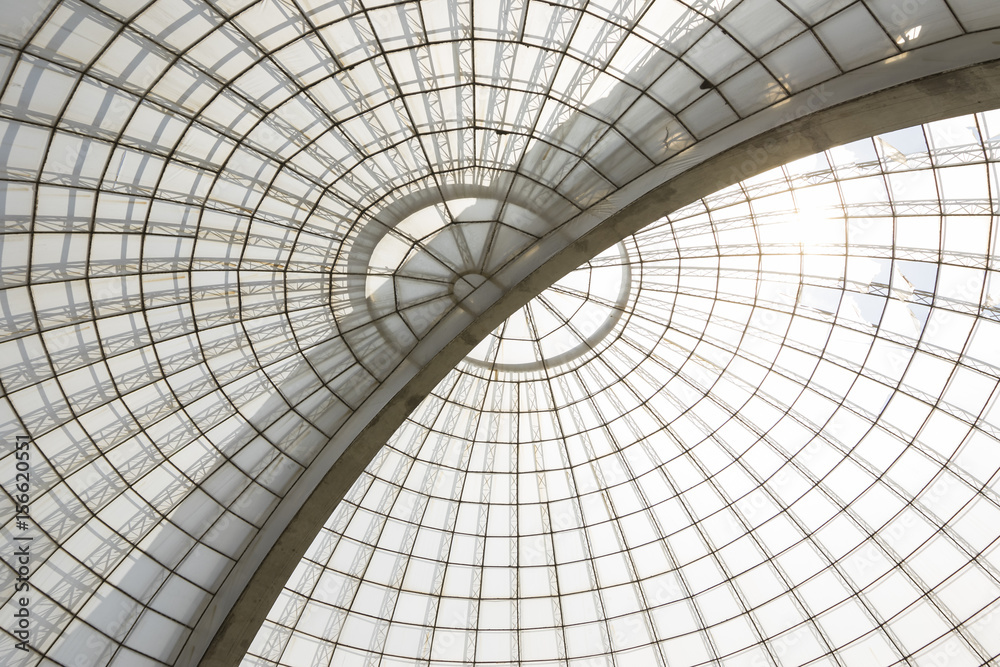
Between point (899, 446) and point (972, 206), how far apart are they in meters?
11.6

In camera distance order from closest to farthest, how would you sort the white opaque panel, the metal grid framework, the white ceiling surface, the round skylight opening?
the white opaque panel < the white ceiling surface < the metal grid framework < the round skylight opening

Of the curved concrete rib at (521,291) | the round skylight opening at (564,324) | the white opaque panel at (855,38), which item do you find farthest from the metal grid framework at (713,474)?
the white opaque panel at (855,38)

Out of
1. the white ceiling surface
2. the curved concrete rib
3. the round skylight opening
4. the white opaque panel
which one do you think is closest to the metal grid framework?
the round skylight opening

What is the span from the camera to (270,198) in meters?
28.2

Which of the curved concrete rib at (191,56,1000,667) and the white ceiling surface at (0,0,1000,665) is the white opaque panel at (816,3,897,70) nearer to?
the white ceiling surface at (0,0,1000,665)

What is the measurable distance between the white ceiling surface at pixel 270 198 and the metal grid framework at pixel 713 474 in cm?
603

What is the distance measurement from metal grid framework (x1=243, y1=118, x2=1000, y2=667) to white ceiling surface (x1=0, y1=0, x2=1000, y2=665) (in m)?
6.03

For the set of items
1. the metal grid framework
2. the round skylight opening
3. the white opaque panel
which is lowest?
the metal grid framework

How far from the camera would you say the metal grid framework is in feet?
107

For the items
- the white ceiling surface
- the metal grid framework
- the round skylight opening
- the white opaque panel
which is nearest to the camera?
the white opaque panel

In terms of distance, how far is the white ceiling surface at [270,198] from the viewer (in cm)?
2356

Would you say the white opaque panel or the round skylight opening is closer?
the white opaque panel

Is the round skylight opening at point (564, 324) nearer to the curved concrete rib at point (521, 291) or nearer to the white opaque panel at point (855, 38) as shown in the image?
the curved concrete rib at point (521, 291)

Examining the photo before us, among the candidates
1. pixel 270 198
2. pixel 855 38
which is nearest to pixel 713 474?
pixel 855 38
